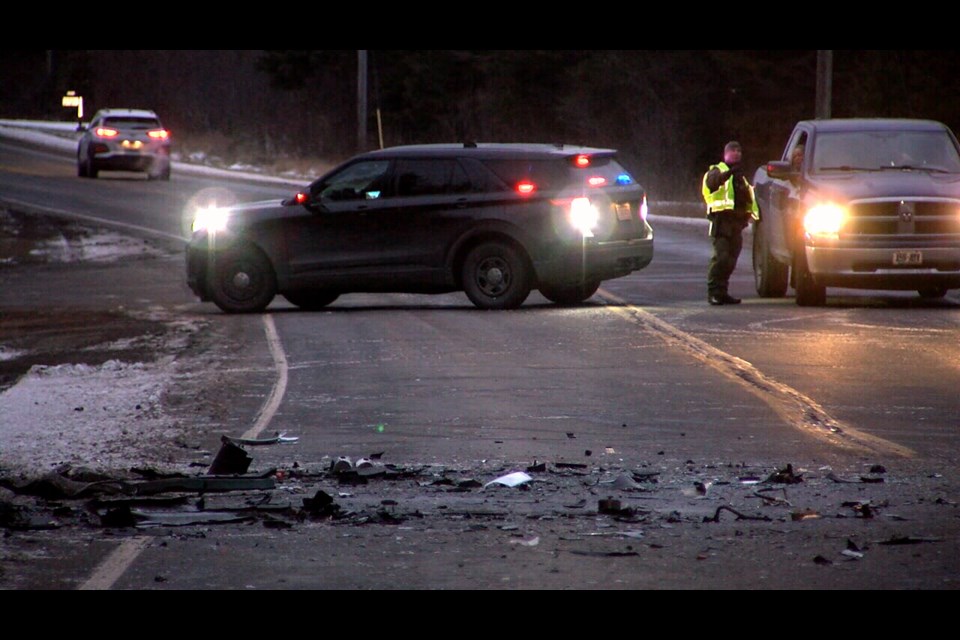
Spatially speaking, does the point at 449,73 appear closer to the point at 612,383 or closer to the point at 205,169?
the point at 205,169

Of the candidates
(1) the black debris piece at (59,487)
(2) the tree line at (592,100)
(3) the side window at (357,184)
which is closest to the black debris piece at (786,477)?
(1) the black debris piece at (59,487)

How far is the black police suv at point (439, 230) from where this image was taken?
20.1 m

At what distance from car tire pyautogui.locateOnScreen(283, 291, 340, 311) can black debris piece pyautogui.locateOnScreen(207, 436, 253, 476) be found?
1056 cm

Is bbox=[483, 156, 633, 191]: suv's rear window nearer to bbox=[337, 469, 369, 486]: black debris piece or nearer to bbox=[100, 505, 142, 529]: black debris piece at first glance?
bbox=[337, 469, 369, 486]: black debris piece

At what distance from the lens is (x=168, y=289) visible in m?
24.4

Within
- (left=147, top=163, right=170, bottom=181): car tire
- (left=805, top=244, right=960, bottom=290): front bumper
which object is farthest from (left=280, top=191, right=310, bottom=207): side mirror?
(left=147, top=163, right=170, bottom=181): car tire

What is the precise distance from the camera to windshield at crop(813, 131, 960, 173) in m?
20.2

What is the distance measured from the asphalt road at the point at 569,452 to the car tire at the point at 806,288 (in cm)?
27

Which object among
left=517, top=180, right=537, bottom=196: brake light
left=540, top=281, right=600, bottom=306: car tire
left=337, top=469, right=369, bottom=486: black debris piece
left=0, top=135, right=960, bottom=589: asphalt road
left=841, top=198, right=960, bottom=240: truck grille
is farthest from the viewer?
left=540, top=281, right=600, bottom=306: car tire

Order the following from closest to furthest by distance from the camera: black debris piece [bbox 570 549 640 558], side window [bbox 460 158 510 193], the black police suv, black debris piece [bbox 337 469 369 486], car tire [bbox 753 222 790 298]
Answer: black debris piece [bbox 570 549 640 558] → black debris piece [bbox 337 469 369 486] → the black police suv → side window [bbox 460 158 510 193] → car tire [bbox 753 222 790 298]

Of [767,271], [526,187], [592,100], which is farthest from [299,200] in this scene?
[592,100]
